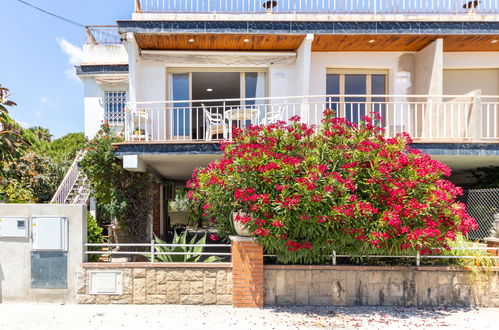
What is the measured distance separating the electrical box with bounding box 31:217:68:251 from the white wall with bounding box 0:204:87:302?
7 cm

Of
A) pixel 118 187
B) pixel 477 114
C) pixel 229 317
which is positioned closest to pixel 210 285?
pixel 229 317

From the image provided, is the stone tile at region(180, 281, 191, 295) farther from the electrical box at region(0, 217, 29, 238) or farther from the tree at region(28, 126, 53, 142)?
the tree at region(28, 126, 53, 142)

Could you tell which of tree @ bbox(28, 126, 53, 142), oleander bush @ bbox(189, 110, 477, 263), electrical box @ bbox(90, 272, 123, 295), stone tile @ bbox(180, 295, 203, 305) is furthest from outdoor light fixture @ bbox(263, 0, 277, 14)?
tree @ bbox(28, 126, 53, 142)

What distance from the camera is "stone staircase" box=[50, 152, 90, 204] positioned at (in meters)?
9.13

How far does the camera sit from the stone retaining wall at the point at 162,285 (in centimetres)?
550

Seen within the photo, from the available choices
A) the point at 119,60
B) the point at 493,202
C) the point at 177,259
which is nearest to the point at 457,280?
the point at 493,202

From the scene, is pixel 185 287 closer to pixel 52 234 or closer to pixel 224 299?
pixel 224 299

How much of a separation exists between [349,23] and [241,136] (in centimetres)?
472

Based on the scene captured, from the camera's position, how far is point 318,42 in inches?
350

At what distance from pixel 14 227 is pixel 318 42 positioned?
786cm

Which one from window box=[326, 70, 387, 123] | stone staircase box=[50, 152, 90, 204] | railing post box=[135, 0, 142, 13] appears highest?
railing post box=[135, 0, 142, 13]

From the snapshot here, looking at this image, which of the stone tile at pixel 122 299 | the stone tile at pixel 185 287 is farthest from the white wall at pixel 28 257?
the stone tile at pixel 185 287

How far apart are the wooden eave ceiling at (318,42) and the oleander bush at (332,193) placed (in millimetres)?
3883

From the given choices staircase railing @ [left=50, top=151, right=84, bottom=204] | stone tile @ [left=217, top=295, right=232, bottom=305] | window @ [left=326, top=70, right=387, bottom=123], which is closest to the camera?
stone tile @ [left=217, top=295, right=232, bottom=305]
